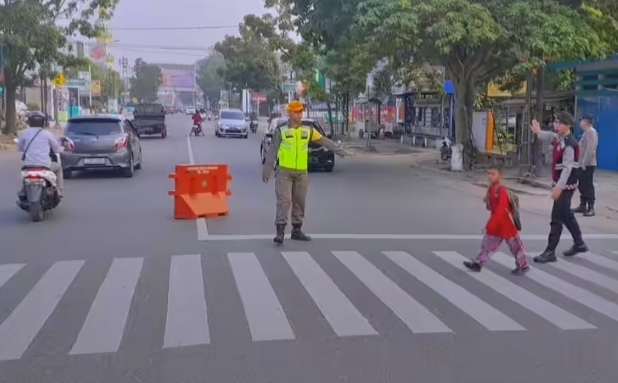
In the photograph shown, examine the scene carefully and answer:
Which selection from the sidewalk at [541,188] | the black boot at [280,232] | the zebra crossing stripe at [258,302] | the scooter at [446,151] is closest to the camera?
the zebra crossing stripe at [258,302]

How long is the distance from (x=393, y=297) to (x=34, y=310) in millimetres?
3316

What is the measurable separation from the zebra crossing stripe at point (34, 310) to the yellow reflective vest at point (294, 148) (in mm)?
2999

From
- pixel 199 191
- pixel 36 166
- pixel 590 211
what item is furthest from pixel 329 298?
pixel 590 211

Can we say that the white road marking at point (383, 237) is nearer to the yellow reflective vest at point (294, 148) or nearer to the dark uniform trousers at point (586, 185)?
the yellow reflective vest at point (294, 148)

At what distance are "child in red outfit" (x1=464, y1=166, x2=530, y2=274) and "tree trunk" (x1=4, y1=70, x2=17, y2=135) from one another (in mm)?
32296

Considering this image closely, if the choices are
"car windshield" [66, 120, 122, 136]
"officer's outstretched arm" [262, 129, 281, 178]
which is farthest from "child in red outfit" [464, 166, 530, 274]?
"car windshield" [66, 120, 122, 136]

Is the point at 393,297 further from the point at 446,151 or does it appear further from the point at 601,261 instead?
the point at 446,151

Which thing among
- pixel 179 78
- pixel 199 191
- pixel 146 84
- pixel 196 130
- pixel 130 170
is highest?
pixel 179 78

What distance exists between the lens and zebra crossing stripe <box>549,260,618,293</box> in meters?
8.50

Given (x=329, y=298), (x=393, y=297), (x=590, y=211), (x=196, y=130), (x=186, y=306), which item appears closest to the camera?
(x=186, y=306)

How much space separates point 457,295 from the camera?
7840mm

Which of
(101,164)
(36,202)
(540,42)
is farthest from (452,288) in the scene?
(101,164)

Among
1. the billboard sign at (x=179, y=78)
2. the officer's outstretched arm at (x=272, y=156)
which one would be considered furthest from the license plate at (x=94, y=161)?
the billboard sign at (x=179, y=78)

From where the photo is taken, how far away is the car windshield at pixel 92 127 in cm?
1986
